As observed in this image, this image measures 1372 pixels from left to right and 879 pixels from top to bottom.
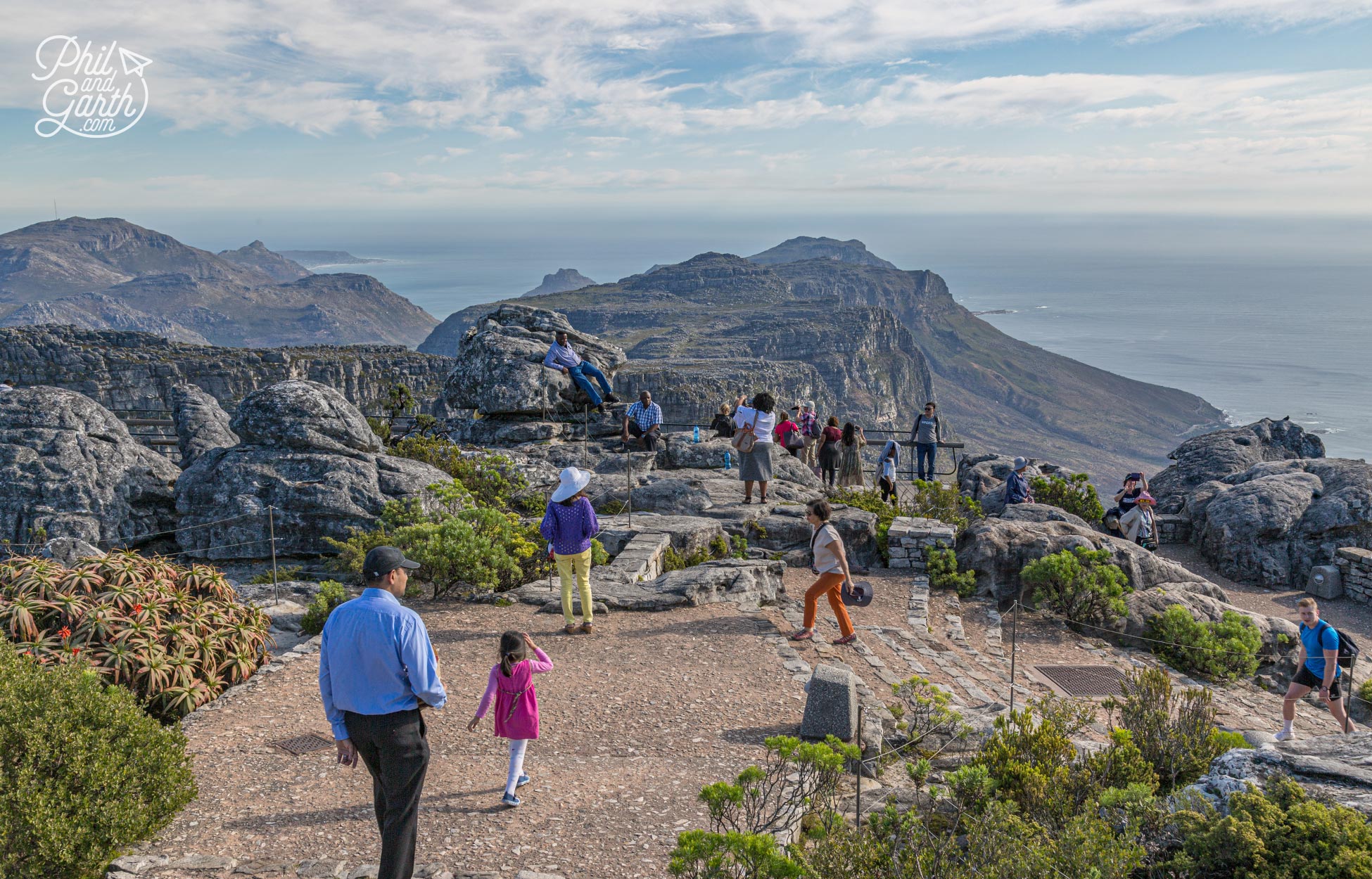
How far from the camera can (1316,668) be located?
8.45 m

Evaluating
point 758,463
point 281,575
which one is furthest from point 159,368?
point 758,463

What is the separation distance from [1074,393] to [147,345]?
17159 cm

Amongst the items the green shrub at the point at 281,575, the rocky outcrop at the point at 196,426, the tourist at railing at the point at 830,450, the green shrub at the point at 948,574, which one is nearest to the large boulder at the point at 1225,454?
the tourist at railing at the point at 830,450

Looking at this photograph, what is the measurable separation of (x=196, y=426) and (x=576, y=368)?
25.8 ft

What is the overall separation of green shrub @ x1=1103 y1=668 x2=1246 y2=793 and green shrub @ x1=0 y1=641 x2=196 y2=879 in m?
6.83

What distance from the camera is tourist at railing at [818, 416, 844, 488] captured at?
56.7 feet

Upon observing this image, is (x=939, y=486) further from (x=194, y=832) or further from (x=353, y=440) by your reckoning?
(x=194, y=832)

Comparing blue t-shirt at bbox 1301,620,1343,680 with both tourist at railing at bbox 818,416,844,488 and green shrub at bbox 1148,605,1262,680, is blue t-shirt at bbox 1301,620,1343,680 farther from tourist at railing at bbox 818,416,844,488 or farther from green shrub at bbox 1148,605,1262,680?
tourist at railing at bbox 818,416,844,488

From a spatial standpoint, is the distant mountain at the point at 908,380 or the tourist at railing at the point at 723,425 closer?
the tourist at railing at the point at 723,425

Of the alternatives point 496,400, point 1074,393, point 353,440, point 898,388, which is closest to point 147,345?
point 496,400

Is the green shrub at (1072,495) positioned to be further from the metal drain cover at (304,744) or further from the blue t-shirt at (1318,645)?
the metal drain cover at (304,744)

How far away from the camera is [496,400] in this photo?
19469mm

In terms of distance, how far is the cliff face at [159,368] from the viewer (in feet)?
157

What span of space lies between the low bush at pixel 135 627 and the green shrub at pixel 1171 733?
306 inches
